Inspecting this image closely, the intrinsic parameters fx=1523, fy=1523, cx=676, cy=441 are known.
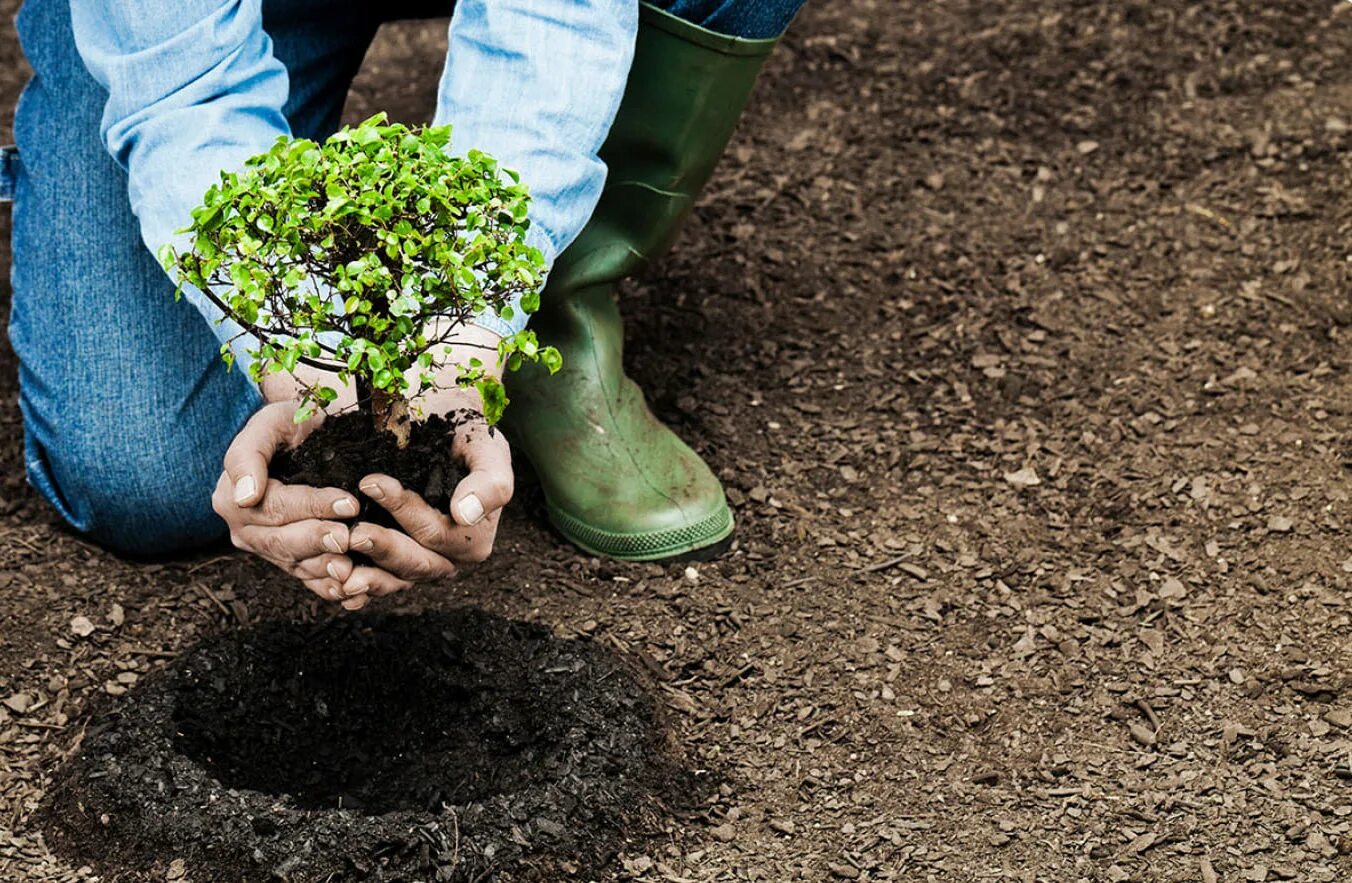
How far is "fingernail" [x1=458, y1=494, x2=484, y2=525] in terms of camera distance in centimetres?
185

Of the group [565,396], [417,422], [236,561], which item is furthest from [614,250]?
[236,561]

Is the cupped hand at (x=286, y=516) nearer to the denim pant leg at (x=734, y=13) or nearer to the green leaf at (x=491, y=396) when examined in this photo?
the green leaf at (x=491, y=396)

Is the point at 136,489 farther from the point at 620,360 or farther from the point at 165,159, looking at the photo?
the point at 620,360

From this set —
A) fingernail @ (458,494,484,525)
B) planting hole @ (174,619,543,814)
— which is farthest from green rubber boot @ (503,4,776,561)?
fingernail @ (458,494,484,525)

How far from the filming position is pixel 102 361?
2559 mm

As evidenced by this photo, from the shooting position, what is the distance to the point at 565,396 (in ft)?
8.35

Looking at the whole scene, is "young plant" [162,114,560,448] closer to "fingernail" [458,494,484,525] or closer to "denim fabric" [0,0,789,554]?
"fingernail" [458,494,484,525]

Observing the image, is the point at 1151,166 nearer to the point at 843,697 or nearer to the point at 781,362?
the point at 781,362

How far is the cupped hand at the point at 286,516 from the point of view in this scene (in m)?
1.87

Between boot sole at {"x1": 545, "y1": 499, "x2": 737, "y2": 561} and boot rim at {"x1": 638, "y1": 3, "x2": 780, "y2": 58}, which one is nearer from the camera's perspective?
boot rim at {"x1": 638, "y1": 3, "x2": 780, "y2": 58}

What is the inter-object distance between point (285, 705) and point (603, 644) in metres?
0.47

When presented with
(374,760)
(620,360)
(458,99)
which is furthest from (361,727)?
(458,99)

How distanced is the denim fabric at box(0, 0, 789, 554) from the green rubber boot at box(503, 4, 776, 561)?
0.91 ft

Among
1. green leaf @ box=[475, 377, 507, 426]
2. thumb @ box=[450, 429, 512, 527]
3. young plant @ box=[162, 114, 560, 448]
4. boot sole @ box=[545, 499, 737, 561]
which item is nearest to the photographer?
young plant @ box=[162, 114, 560, 448]
